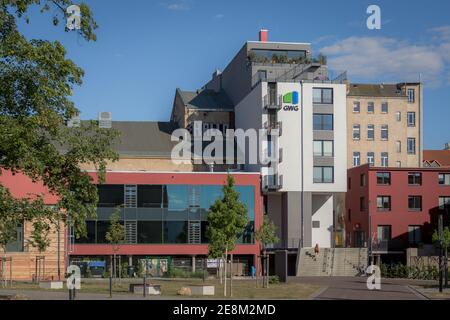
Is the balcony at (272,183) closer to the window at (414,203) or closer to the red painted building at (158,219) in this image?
the red painted building at (158,219)

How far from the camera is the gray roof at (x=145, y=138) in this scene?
87.5 m

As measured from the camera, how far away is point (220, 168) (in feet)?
278

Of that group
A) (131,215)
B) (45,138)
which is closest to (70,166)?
(45,138)

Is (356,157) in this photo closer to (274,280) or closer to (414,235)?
(414,235)

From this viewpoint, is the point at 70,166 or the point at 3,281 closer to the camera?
the point at 70,166

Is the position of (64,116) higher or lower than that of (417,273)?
higher

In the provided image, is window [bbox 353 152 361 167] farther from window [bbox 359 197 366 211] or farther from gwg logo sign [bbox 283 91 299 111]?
gwg logo sign [bbox 283 91 299 111]

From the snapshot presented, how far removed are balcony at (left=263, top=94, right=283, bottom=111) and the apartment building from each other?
22.9 meters

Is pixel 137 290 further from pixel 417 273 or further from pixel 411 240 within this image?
pixel 411 240

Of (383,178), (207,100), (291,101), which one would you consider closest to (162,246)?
(291,101)

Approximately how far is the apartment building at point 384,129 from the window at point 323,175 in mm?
20278

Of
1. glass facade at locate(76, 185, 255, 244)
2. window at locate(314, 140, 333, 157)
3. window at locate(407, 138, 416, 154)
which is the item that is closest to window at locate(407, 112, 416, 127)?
window at locate(407, 138, 416, 154)

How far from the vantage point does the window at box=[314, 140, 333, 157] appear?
79.1 meters
